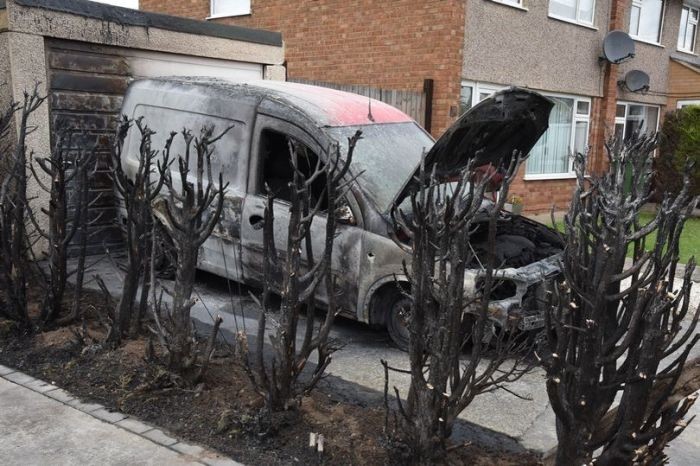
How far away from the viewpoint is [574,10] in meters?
13.3

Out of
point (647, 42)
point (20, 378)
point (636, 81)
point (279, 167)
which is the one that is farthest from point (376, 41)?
point (20, 378)

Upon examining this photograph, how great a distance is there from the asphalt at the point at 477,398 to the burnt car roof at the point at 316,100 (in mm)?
1871

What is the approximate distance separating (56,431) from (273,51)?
6.66 meters

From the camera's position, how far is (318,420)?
146 inches

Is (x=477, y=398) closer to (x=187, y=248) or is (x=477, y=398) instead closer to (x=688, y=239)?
(x=187, y=248)

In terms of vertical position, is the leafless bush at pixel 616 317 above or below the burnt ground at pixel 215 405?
above

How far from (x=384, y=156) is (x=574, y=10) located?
31.0ft

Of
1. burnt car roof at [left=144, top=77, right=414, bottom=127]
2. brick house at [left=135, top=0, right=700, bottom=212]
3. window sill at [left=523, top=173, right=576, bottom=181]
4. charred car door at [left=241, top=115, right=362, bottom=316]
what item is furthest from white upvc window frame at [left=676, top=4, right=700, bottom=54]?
charred car door at [left=241, top=115, right=362, bottom=316]

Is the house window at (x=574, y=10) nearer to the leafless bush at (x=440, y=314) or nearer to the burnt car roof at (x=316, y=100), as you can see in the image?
the burnt car roof at (x=316, y=100)

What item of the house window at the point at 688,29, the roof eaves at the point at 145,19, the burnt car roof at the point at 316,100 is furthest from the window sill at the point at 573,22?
the burnt car roof at the point at 316,100

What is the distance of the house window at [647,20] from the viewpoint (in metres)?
15.6

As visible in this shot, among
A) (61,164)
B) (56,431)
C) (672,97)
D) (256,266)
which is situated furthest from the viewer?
(672,97)

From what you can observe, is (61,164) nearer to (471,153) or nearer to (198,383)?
(198,383)

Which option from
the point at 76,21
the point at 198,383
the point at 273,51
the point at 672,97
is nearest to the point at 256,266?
the point at 198,383
